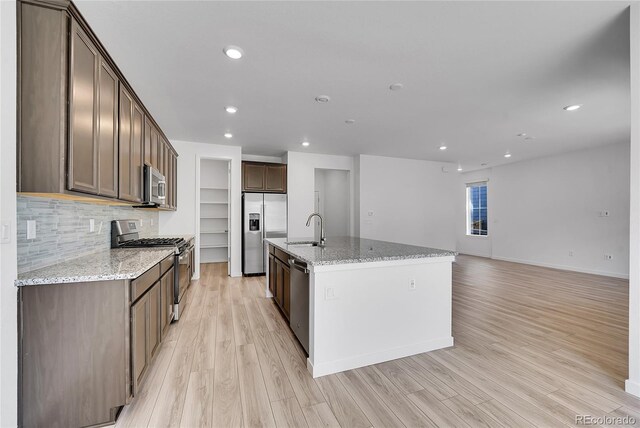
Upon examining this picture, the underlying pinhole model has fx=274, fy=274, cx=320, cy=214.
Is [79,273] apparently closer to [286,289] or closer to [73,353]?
[73,353]

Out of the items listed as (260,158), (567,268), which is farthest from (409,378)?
(567,268)

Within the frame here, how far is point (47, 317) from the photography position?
148 centimetres

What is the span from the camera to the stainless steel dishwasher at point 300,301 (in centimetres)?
229

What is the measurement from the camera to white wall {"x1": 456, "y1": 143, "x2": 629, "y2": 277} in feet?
17.4

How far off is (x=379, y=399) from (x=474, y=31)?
2.66 m

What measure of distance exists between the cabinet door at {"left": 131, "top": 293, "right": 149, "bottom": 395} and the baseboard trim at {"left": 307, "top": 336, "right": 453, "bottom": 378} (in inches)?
45.7

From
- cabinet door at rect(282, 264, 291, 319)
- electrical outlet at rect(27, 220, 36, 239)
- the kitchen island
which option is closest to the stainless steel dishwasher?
the kitchen island

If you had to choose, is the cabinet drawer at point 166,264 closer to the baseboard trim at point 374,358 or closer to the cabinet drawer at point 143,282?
the cabinet drawer at point 143,282

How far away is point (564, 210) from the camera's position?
6.10m

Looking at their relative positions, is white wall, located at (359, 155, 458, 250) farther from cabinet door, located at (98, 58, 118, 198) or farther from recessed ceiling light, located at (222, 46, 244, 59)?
cabinet door, located at (98, 58, 118, 198)
